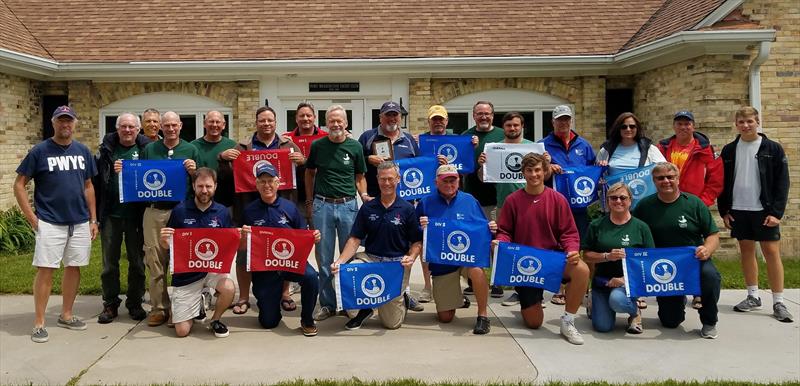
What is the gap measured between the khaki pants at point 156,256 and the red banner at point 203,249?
0.44 meters

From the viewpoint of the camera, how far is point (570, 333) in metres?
5.47

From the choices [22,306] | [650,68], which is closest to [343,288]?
[22,306]

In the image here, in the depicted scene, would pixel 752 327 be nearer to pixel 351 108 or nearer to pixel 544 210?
pixel 544 210

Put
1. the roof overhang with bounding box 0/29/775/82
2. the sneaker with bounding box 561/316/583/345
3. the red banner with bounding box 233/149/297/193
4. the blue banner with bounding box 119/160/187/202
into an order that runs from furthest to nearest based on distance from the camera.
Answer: the roof overhang with bounding box 0/29/775/82 < the red banner with bounding box 233/149/297/193 < the blue banner with bounding box 119/160/187/202 < the sneaker with bounding box 561/316/583/345

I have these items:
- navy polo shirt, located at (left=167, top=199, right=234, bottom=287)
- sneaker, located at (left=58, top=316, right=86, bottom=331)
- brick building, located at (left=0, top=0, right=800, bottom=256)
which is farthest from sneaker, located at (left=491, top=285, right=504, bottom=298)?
brick building, located at (left=0, top=0, right=800, bottom=256)

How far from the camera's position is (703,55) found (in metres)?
9.65

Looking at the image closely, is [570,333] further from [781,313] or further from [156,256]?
[156,256]

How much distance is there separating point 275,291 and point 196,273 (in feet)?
2.42

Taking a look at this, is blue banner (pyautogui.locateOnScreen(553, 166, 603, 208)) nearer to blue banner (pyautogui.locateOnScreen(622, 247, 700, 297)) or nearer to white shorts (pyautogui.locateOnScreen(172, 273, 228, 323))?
blue banner (pyautogui.locateOnScreen(622, 247, 700, 297))

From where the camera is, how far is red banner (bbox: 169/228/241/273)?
555 cm

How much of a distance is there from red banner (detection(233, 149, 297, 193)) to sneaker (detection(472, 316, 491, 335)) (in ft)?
7.72

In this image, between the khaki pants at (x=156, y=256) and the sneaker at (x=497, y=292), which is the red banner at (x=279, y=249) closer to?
the khaki pants at (x=156, y=256)

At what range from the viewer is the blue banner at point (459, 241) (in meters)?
5.79

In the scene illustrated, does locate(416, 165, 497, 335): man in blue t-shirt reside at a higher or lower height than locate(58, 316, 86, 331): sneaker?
higher
